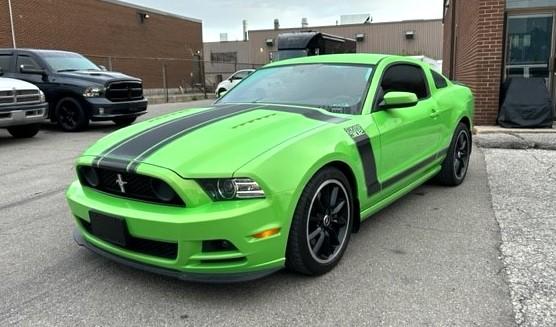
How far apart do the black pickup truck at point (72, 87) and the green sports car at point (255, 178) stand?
7348mm

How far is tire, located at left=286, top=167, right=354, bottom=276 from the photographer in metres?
3.05

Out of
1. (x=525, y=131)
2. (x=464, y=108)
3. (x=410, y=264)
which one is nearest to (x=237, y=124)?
(x=410, y=264)

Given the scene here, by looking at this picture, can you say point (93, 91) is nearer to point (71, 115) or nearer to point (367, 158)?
point (71, 115)

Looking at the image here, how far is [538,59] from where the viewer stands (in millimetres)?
9844

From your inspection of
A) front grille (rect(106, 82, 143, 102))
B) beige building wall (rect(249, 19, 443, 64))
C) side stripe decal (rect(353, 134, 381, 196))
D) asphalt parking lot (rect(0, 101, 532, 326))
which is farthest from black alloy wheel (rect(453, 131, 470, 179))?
beige building wall (rect(249, 19, 443, 64))

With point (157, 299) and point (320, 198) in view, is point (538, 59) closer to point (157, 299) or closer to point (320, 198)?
point (320, 198)

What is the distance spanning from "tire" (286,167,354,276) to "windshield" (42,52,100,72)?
9913mm

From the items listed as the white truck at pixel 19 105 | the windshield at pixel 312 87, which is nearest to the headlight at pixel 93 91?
the white truck at pixel 19 105

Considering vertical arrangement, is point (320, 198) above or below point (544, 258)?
above

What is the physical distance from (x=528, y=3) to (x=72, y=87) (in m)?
9.77

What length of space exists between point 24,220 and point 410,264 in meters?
3.54

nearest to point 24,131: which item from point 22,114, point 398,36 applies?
point 22,114

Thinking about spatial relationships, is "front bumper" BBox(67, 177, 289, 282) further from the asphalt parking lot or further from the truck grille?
the truck grille

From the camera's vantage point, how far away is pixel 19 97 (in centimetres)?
935
